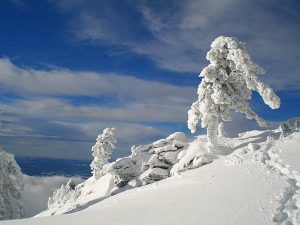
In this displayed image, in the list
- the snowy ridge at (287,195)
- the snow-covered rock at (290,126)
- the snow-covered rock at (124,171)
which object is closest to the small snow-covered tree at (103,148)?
the snow-covered rock at (124,171)

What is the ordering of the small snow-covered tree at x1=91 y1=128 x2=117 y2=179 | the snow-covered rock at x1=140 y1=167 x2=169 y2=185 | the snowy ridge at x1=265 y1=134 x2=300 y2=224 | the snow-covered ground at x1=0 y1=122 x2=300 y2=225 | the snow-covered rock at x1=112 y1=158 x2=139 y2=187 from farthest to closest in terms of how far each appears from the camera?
1. the small snow-covered tree at x1=91 y1=128 x2=117 y2=179
2. the snow-covered rock at x1=112 y1=158 x2=139 y2=187
3. the snow-covered rock at x1=140 y1=167 x2=169 y2=185
4. the snow-covered ground at x1=0 y1=122 x2=300 y2=225
5. the snowy ridge at x1=265 y1=134 x2=300 y2=224

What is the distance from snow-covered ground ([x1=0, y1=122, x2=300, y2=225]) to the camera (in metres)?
17.0

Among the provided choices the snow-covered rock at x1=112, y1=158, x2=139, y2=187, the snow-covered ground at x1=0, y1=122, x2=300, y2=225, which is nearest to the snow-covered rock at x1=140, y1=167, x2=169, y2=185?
the snow-covered rock at x1=112, y1=158, x2=139, y2=187

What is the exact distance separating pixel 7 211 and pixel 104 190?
13.5m

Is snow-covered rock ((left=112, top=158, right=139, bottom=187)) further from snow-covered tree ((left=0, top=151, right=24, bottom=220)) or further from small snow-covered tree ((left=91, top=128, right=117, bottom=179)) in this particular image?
small snow-covered tree ((left=91, top=128, right=117, bottom=179))

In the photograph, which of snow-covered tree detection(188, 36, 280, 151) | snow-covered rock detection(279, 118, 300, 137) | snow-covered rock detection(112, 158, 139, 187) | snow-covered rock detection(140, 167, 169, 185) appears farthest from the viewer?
snow-covered rock detection(112, 158, 139, 187)

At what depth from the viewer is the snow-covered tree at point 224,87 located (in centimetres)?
3112

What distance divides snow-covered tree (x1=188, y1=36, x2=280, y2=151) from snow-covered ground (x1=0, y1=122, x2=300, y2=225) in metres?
6.38

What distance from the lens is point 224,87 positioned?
3244 cm

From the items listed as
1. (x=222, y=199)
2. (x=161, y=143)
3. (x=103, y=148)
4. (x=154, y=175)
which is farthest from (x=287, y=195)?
(x=103, y=148)

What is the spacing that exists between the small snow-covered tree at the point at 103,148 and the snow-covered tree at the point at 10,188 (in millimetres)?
30503

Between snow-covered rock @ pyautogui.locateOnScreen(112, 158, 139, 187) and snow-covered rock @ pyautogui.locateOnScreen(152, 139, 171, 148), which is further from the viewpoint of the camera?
snow-covered rock @ pyautogui.locateOnScreen(152, 139, 171, 148)

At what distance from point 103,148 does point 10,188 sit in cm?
3118

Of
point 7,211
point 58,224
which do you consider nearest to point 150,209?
point 58,224
